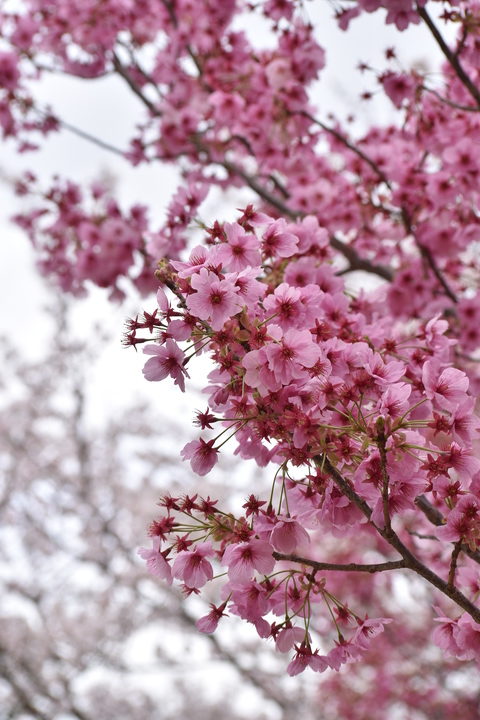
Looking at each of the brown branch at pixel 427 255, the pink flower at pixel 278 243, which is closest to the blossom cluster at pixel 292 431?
the pink flower at pixel 278 243

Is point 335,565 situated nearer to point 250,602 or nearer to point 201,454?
point 250,602

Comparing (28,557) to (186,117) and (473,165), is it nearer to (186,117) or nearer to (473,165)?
(186,117)

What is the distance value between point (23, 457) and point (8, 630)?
354 centimetres

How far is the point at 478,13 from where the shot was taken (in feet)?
9.71

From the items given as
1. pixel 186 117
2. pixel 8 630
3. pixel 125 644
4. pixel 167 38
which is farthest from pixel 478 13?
pixel 8 630

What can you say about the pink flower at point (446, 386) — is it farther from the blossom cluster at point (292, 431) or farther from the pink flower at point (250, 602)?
the pink flower at point (250, 602)

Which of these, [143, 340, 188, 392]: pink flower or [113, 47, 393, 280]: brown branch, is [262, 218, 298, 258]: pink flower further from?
[113, 47, 393, 280]: brown branch

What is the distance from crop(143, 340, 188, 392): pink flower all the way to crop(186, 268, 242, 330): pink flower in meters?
0.13

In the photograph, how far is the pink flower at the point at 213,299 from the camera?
1.53 m

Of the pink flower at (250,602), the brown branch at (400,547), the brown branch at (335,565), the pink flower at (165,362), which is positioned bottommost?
the pink flower at (250,602)

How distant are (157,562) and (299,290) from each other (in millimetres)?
873

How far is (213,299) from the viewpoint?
154 cm

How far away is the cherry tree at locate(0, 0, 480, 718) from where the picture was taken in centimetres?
156

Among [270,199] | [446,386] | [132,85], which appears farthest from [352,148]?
[446,386]
